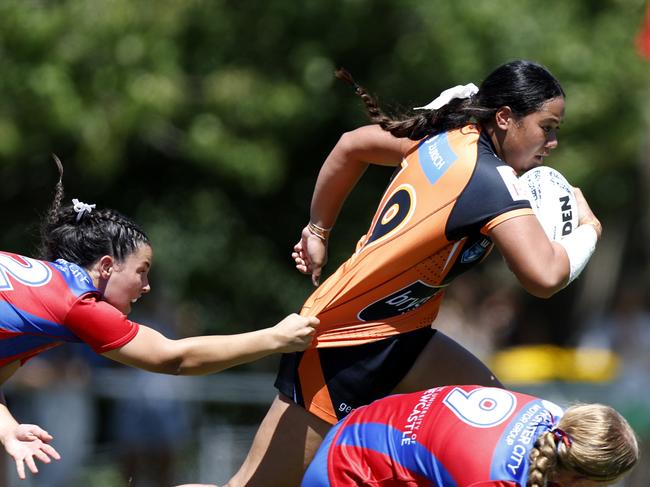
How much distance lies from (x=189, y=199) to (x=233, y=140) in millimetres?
1044

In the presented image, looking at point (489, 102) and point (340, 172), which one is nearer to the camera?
point (489, 102)

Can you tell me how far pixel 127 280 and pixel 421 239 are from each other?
0.99m

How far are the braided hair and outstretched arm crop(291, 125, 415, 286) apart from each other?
1153 millimetres

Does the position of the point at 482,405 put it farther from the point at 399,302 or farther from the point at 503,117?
the point at 503,117

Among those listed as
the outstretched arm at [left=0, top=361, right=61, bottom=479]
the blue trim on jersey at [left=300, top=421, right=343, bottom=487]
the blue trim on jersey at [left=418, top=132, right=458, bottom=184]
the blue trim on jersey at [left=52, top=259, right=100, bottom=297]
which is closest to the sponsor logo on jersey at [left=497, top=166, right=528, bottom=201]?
the blue trim on jersey at [left=418, top=132, right=458, bottom=184]

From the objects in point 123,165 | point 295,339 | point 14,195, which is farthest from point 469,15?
point 295,339

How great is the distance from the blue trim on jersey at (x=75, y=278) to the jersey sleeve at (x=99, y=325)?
40 mm

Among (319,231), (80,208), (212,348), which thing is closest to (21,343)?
(80,208)

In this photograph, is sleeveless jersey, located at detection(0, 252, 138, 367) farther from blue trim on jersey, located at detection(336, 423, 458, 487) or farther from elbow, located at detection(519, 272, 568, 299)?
elbow, located at detection(519, 272, 568, 299)

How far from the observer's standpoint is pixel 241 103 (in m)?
10.3

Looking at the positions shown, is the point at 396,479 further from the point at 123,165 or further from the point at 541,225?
the point at 123,165

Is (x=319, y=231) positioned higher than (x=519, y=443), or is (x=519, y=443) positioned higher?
(x=319, y=231)

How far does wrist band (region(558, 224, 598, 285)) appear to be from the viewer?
395 centimetres

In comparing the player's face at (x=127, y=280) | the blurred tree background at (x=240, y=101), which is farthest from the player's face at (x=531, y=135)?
the blurred tree background at (x=240, y=101)
